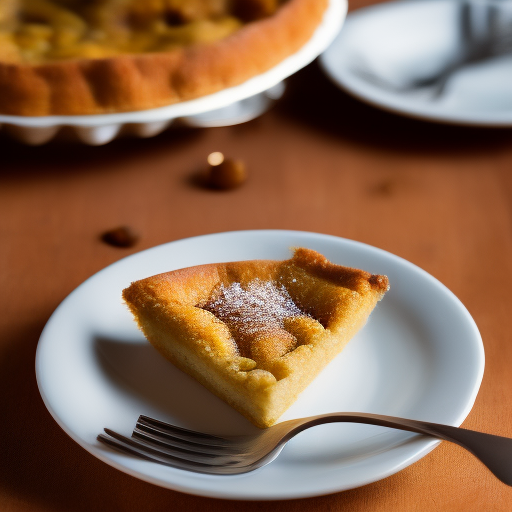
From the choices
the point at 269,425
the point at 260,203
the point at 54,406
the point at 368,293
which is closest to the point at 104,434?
the point at 54,406

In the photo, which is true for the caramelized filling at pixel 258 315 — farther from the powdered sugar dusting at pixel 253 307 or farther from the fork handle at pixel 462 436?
the fork handle at pixel 462 436

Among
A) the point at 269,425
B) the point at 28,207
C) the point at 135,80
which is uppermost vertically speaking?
the point at 135,80

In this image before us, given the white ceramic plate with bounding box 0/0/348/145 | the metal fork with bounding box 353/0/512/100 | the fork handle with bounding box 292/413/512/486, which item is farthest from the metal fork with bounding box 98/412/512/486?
the metal fork with bounding box 353/0/512/100

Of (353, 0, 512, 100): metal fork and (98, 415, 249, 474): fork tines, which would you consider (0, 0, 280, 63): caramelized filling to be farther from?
(98, 415, 249, 474): fork tines

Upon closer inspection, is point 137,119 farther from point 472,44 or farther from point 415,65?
point 472,44

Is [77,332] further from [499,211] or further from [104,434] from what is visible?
[499,211]

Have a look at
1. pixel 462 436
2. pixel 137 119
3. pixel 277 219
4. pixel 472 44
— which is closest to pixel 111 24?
pixel 137 119
